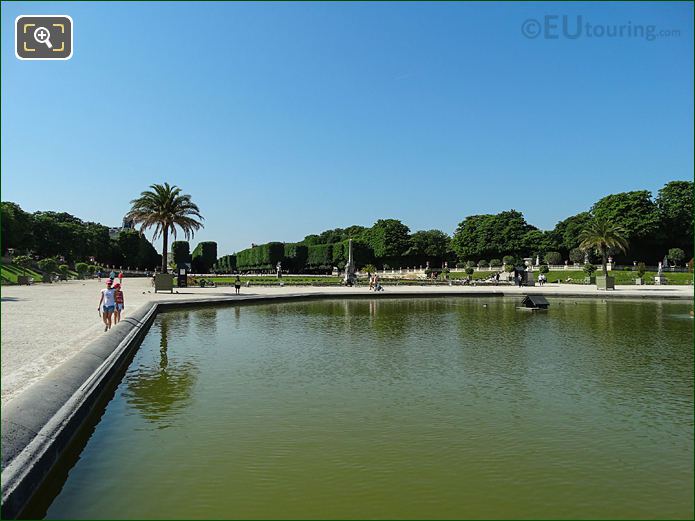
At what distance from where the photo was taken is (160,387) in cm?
1002

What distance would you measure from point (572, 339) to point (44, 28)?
14.9 metres

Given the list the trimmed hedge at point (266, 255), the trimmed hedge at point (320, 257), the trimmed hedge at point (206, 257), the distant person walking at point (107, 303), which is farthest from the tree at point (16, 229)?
the distant person walking at point (107, 303)

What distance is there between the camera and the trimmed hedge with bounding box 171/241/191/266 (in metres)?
108

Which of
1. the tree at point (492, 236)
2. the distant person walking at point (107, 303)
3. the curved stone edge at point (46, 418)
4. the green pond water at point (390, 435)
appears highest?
the tree at point (492, 236)

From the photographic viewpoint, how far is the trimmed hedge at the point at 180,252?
10788cm

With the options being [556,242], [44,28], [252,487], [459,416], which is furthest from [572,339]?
[556,242]

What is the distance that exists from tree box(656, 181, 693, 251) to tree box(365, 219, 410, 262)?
4166 centimetres

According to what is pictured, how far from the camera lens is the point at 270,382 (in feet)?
33.4

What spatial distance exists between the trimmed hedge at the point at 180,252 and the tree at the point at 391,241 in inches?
1469

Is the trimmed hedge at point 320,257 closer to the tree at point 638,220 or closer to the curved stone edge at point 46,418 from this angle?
the tree at point 638,220

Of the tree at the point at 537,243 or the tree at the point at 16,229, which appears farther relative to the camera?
the tree at the point at 537,243

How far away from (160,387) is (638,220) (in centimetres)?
7630

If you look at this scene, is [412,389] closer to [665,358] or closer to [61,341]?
[665,358]

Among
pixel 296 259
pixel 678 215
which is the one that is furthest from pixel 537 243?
pixel 296 259
